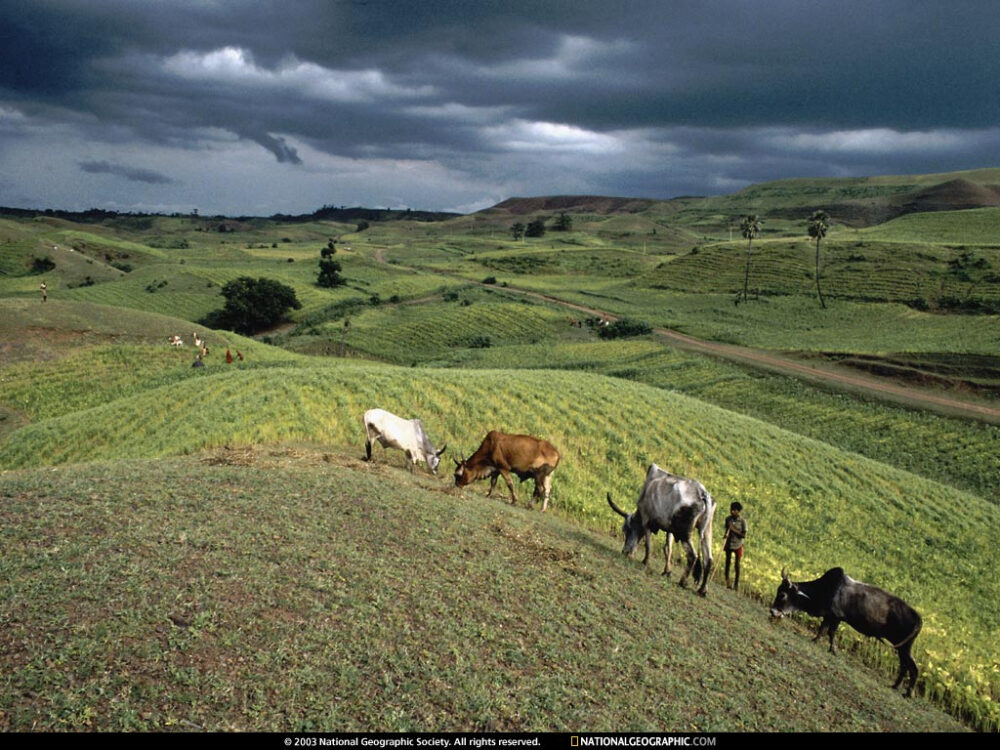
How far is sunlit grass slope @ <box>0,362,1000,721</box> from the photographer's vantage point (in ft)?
70.7

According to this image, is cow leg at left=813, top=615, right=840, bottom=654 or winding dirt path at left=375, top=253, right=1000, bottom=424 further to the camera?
winding dirt path at left=375, top=253, right=1000, bottom=424

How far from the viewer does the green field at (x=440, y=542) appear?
753 cm

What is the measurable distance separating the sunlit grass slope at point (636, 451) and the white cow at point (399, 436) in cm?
322

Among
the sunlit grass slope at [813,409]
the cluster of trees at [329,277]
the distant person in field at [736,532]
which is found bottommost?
the sunlit grass slope at [813,409]

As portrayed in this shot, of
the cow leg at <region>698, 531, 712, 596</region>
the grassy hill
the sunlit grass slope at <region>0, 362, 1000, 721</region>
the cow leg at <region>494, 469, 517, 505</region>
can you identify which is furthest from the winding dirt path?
the cow leg at <region>494, 469, 517, 505</region>

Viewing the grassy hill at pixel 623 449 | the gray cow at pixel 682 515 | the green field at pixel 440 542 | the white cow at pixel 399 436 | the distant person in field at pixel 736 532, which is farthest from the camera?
the grassy hill at pixel 623 449

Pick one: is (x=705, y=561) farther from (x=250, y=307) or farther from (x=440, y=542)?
(x=250, y=307)

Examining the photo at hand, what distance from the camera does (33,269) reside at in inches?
4973

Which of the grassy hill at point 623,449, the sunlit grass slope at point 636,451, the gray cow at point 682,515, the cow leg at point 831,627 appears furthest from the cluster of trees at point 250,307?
the cow leg at point 831,627

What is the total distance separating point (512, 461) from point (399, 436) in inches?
156

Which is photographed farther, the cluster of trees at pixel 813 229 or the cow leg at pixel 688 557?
the cluster of trees at pixel 813 229

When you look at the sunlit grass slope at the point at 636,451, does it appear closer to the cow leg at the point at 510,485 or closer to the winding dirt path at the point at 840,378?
the cow leg at the point at 510,485

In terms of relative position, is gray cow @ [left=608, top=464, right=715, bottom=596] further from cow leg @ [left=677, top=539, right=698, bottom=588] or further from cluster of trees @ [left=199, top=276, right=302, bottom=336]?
cluster of trees @ [left=199, top=276, right=302, bottom=336]
